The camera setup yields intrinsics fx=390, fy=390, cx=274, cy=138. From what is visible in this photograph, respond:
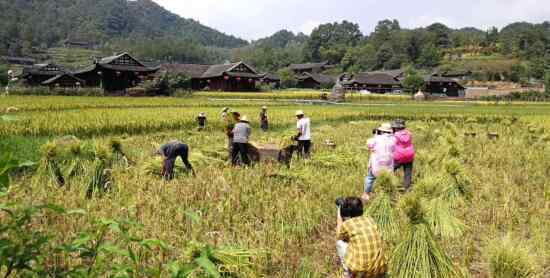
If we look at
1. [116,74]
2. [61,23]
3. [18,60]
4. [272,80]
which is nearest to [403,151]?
[116,74]

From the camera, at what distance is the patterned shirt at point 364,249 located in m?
3.07

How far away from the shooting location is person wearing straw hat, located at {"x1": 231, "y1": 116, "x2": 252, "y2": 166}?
787 centimetres

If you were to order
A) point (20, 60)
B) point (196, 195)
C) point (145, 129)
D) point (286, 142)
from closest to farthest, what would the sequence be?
point (196, 195) → point (286, 142) → point (145, 129) → point (20, 60)

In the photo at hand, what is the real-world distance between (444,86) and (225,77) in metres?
33.3

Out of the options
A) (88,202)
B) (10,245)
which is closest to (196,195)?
(88,202)

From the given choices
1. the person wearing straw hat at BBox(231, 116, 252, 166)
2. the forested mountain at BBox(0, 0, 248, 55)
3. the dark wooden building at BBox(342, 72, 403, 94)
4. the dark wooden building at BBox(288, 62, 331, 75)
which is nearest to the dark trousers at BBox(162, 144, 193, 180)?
the person wearing straw hat at BBox(231, 116, 252, 166)

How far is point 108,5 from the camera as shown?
18888cm

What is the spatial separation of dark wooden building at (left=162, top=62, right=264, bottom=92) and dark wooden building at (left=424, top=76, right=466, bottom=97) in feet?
86.4

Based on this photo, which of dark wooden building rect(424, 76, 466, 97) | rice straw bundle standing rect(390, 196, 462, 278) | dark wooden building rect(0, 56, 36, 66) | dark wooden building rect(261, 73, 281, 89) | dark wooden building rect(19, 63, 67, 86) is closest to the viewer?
rice straw bundle standing rect(390, 196, 462, 278)

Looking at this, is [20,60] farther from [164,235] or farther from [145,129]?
[164,235]

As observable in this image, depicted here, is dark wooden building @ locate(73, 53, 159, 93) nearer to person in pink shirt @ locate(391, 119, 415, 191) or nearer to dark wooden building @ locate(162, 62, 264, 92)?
dark wooden building @ locate(162, 62, 264, 92)

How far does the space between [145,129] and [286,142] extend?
7.13 meters

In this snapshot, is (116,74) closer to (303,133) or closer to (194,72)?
(194,72)

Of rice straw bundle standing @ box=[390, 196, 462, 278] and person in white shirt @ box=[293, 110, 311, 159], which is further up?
person in white shirt @ box=[293, 110, 311, 159]
